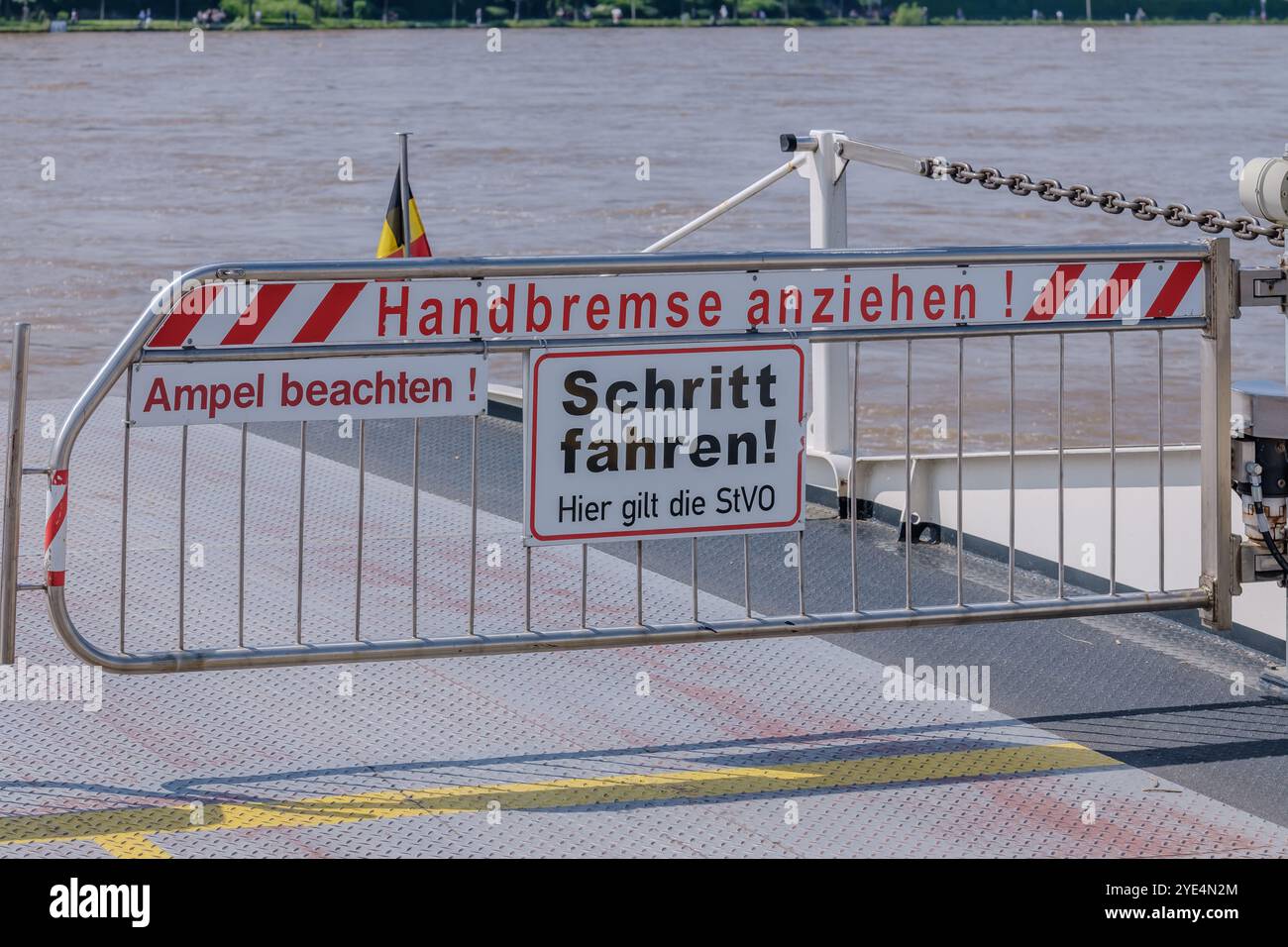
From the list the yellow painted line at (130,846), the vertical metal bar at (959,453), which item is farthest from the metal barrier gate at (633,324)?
the yellow painted line at (130,846)

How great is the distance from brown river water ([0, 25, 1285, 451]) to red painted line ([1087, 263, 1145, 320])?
31.2ft

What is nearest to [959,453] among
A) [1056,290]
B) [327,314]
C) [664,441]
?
[1056,290]

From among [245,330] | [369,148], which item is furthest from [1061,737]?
[369,148]

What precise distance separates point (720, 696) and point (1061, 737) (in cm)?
93

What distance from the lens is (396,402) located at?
4.74m

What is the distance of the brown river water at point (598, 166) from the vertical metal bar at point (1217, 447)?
30.6ft

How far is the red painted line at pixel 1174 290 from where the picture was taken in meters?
5.15

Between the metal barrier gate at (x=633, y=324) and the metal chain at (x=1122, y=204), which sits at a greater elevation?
the metal chain at (x=1122, y=204)

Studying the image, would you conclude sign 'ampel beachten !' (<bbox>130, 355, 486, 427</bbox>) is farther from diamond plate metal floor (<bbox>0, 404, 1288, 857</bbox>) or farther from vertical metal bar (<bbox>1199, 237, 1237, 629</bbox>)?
vertical metal bar (<bbox>1199, 237, 1237, 629</bbox>)

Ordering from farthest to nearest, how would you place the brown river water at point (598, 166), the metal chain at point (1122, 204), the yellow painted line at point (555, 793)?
the brown river water at point (598, 166)
the metal chain at point (1122, 204)
the yellow painted line at point (555, 793)

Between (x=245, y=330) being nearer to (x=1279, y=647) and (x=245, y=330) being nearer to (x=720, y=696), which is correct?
(x=720, y=696)

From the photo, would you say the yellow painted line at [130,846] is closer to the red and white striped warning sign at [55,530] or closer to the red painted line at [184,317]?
the red and white striped warning sign at [55,530]

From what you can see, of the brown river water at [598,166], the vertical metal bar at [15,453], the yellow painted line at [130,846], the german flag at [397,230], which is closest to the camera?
the yellow painted line at [130,846]

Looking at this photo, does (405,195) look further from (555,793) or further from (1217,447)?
(555,793)
